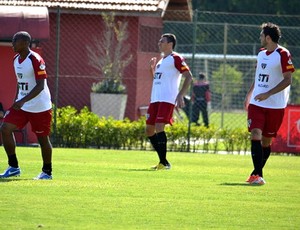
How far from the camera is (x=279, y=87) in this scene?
15.0 metres

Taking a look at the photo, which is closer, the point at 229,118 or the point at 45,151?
the point at 45,151

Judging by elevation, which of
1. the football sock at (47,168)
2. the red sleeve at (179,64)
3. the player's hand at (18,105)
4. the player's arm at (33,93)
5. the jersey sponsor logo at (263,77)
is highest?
the red sleeve at (179,64)

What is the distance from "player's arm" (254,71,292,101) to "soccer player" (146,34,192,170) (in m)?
2.90

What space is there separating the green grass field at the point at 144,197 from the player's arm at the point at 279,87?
1.24 m

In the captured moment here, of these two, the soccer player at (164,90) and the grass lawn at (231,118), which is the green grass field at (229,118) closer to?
the grass lawn at (231,118)

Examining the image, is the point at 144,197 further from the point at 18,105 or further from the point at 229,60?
the point at 229,60

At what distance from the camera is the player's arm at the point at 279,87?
14.9m

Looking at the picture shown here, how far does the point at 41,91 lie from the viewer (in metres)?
14.2

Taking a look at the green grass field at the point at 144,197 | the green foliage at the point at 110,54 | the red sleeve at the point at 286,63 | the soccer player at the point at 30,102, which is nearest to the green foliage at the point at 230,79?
the green foliage at the point at 110,54

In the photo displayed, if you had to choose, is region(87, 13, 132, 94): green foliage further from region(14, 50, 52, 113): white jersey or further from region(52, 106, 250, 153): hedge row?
region(14, 50, 52, 113): white jersey

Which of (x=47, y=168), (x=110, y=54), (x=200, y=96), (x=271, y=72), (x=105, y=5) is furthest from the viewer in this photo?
(x=200, y=96)

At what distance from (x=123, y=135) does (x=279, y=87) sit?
29.3ft

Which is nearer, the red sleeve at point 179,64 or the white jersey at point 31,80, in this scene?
the white jersey at point 31,80

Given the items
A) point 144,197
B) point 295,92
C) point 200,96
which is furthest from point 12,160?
point 295,92
